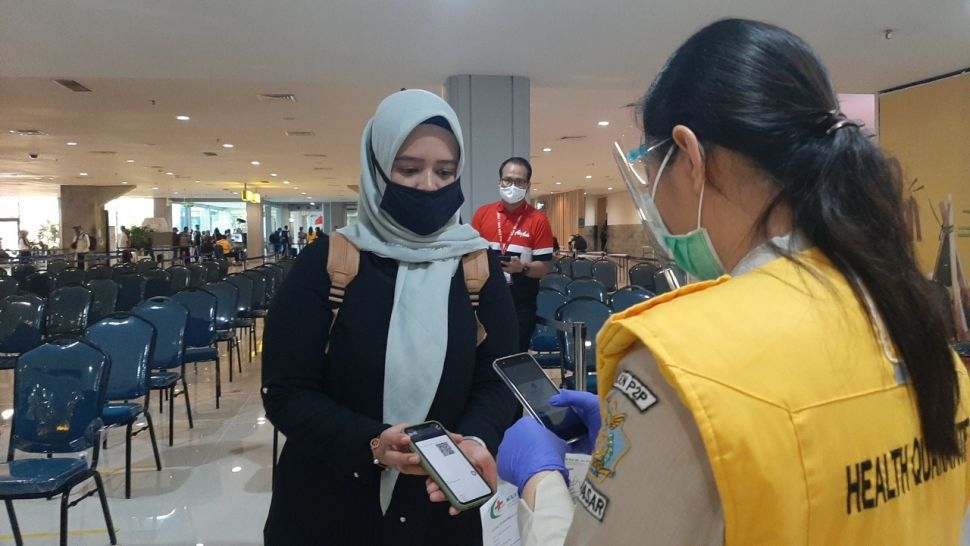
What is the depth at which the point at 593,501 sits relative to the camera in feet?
2.00

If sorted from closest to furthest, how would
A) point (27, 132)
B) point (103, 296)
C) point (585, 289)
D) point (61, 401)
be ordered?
point (61, 401)
point (585, 289)
point (103, 296)
point (27, 132)

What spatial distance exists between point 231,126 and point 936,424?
11.6m

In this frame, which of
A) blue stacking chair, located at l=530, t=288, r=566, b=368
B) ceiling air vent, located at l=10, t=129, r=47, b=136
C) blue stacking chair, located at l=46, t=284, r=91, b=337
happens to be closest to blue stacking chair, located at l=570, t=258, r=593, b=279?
blue stacking chair, located at l=530, t=288, r=566, b=368

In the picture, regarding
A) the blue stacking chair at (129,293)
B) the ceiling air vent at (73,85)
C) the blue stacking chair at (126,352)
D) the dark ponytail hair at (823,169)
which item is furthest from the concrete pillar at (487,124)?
the dark ponytail hair at (823,169)

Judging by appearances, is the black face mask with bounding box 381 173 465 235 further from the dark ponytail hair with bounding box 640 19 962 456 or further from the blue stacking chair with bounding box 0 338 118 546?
the blue stacking chair with bounding box 0 338 118 546

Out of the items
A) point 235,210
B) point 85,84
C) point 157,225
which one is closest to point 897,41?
point 85,84

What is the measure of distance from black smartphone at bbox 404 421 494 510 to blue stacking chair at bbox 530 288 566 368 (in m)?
4.08

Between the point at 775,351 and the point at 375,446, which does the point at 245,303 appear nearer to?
the point at 375,446

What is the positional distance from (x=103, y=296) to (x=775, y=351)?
7677mm

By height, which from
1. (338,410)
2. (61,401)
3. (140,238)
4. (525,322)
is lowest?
(61,401)

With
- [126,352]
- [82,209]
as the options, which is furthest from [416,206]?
[82,209]

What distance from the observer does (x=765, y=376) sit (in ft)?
1.73

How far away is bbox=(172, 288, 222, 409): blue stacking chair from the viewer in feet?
18.3

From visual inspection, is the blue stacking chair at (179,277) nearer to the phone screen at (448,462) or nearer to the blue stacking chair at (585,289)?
the blue stacking chair at (585,289)
